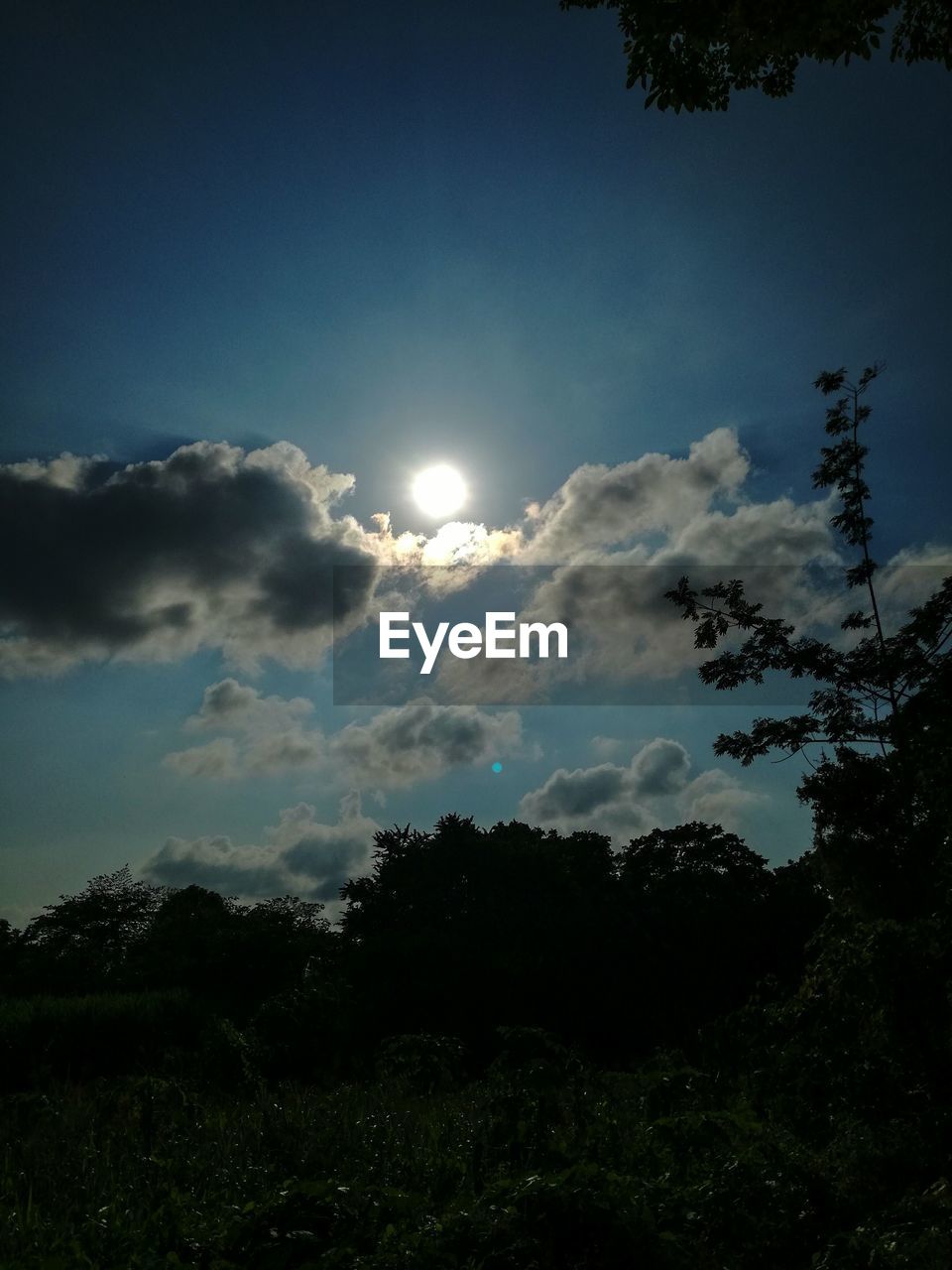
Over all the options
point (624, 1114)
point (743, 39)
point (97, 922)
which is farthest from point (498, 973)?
point (97, 922)

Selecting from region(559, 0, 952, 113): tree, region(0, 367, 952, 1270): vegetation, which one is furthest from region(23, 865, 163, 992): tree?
region(559, 0, 952, 113): tree

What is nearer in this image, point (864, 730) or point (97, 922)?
point (864, 730)

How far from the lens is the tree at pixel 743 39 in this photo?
230 inches

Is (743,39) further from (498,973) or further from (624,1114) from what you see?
(498,973)

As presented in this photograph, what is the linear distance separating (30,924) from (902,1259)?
3990 cm

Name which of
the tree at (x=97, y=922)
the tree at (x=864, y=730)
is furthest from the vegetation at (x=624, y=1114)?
the tree at (x=97, y=922)

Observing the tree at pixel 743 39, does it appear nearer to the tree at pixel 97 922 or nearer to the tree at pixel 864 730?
the tree at pixel 864 730

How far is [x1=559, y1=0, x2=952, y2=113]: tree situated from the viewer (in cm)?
583

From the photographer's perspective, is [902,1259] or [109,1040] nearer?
[902,1259]

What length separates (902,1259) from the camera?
3984mm

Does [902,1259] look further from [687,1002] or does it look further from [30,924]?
[30,924]

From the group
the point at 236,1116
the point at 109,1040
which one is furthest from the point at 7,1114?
the point at 109,1040

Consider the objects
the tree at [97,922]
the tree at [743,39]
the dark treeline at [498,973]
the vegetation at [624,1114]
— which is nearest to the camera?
the vegetation at [624,1114]

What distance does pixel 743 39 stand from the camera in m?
6.05
